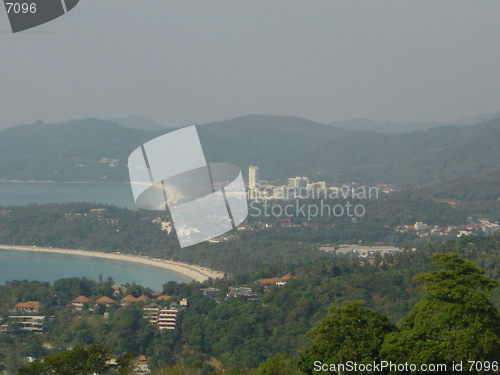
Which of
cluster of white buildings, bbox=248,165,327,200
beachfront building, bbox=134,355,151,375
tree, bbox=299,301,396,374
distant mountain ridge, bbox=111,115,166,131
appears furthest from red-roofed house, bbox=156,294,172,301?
distant mountain ridge, bbox=111,115,166,131

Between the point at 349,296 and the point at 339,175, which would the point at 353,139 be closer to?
the point at 339,175

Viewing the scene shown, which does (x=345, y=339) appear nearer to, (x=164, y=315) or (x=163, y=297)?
(x=164, y=315)

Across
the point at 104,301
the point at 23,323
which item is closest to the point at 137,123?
the point at 104,301

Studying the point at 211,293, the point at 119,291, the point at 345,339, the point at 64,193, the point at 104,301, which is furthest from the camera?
the point at 64,193

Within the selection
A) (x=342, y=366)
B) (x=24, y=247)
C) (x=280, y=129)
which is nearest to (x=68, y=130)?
(x=280, y=129)

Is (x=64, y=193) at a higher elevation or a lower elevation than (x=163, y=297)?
lower

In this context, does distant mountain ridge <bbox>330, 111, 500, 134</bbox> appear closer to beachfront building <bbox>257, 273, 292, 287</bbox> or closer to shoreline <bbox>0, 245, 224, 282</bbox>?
shoreline <bbox>0, 245, 224, 282</bbox>

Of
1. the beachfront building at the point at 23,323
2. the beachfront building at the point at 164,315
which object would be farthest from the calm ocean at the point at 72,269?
the beachfront building at the point at 23,323
